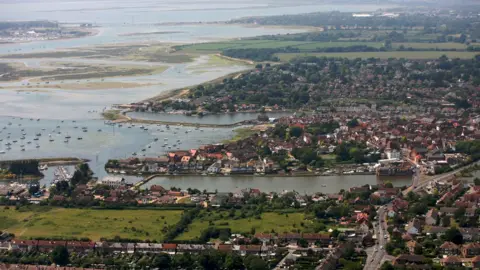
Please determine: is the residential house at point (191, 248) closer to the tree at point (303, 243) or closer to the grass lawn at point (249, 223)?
the grass lawn at point (249, 223)

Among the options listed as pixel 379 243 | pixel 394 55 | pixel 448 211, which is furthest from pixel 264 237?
pixel 394 55

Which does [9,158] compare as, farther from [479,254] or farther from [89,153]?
[479,254]

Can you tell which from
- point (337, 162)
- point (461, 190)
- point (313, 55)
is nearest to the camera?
point (461, 190)

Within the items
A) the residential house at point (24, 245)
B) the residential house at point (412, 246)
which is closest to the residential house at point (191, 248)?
the residential house at point (24, 245)

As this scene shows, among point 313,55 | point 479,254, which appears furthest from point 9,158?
point 313,55

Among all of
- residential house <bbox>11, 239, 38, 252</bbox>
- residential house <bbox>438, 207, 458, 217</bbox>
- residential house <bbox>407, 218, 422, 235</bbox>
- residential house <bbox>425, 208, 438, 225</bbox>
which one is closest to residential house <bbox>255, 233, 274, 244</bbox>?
residential house <bbox>407, 218, 422, 235</bbox>

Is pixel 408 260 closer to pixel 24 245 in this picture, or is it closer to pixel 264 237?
pixel 264 237
